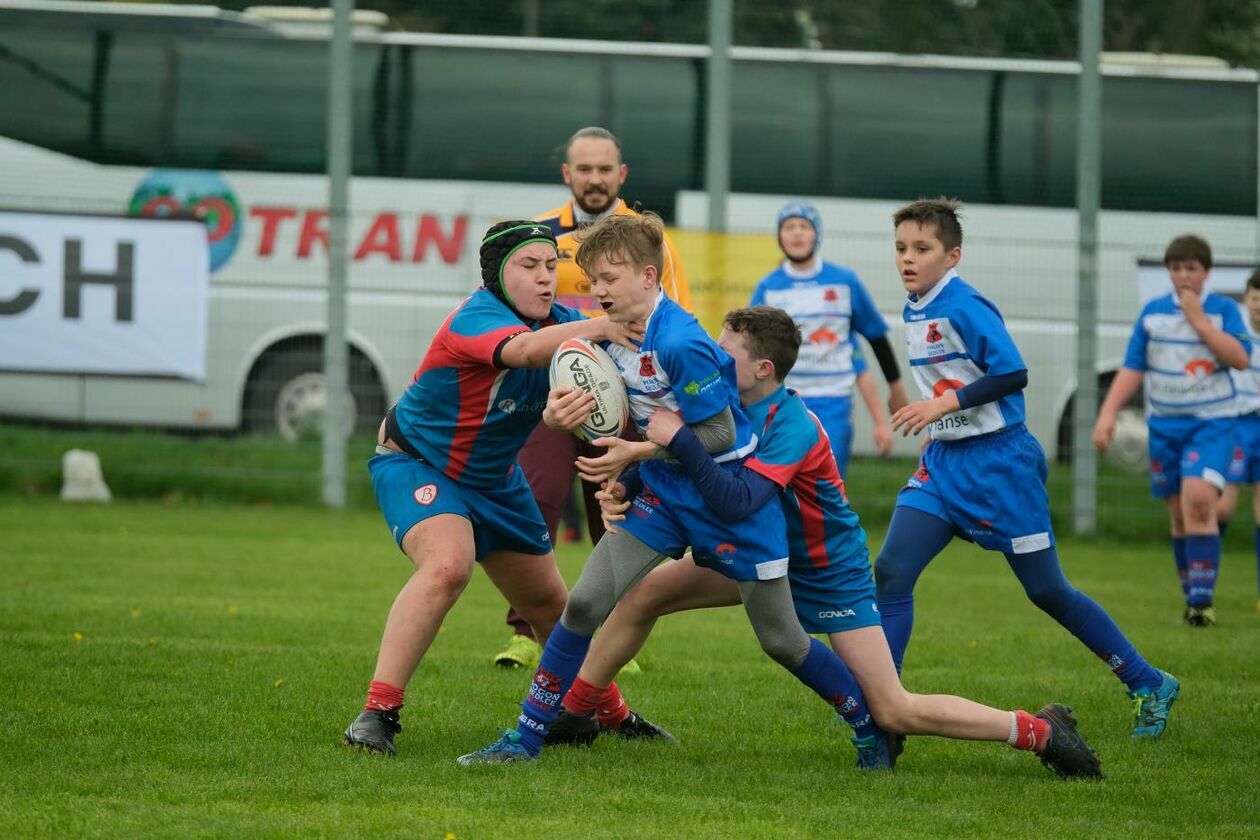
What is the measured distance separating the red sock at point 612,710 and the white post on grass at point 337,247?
8753mm

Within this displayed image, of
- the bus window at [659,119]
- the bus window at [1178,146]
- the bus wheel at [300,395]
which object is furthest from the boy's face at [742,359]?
the bus window at [1178,146]

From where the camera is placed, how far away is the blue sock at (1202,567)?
30.3ft

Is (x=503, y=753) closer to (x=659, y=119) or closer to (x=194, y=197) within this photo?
(x=194, y=197)

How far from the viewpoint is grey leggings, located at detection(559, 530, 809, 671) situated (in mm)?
5160

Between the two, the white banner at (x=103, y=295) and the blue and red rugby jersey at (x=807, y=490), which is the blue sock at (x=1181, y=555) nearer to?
the blue and red rugby jersey at (x=807, y=490)

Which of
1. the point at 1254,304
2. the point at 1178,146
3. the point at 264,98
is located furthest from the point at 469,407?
the point at 1178,146

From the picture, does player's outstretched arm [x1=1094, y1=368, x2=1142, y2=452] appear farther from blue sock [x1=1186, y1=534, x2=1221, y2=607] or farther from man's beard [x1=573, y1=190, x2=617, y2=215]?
man's beard [x1=573, y1=190, x2=617, y2=215]

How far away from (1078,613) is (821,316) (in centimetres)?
402

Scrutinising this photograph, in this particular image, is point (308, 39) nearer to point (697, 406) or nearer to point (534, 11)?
point (534, 11)

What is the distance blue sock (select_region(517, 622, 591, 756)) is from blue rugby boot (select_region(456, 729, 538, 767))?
0.02 metres

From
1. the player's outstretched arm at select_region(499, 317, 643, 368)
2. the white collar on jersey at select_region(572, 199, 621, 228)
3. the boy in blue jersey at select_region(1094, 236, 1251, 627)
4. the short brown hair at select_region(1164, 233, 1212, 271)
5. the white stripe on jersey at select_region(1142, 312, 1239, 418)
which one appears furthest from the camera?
the white stripe on jersey at select_region(1142, 312, 1239, 418)

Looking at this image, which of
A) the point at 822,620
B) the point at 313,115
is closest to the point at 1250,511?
the point at 313,115

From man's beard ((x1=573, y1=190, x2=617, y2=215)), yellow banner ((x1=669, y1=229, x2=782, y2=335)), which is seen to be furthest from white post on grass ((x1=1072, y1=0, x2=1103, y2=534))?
man's beard ((x1=573, y1=190, x2=617, y2=215))

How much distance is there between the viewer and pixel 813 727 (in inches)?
240
